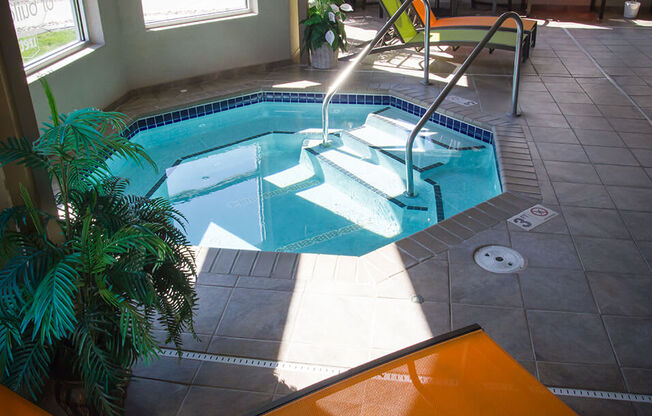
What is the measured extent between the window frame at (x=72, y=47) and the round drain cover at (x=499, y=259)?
12.0 feet

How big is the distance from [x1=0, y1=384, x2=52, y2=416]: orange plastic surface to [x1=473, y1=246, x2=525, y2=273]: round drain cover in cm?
220

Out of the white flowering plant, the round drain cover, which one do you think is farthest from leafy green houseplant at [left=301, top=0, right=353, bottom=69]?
the round drain cover

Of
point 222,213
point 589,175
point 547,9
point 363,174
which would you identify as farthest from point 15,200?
point 547,9

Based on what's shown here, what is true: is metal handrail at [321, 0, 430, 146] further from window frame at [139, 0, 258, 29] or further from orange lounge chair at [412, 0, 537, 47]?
window frame at [139, 0, 258, 29]

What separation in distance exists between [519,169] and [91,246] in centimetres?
312

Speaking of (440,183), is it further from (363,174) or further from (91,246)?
(91,246)

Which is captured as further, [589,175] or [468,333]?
[589,175]

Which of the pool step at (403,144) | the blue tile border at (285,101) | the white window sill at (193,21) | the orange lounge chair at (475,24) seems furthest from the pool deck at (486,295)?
the white window sill at (193,21)

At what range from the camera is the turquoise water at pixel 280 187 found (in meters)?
4.02

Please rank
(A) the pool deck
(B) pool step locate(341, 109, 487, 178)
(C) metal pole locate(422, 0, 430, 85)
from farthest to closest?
(C) metal pole locate(422, 0, 430, 85) < (B) pool step locate(341, 109, 487, 178) < (A) the pool deck

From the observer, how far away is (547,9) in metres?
9.75

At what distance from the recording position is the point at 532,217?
3.45 m

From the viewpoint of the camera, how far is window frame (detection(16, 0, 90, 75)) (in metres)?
4.54

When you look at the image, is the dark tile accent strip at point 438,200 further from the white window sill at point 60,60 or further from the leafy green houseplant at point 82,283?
the white window sill at point 60,60
